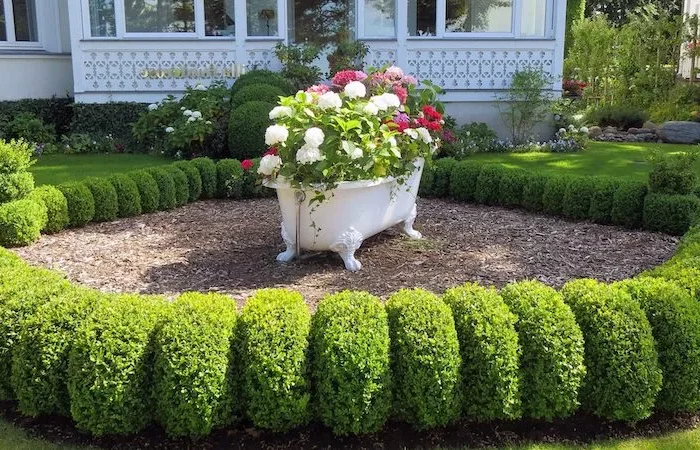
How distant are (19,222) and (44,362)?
3.66 metres

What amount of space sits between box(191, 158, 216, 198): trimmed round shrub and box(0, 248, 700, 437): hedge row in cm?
555

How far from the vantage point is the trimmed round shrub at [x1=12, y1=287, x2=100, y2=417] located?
3.56 metres

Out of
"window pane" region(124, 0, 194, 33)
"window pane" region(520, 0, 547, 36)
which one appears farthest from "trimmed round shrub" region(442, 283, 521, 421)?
"window pane" region(124, 0, 194, 33)

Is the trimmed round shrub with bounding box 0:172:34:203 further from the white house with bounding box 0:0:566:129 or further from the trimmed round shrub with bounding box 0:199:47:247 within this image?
the white house with bounding box 0:0:566:129

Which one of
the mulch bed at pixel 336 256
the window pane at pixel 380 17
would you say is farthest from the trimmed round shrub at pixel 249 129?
the window pane at pixel 380 17

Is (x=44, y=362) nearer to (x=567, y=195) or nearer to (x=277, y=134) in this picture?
(x=277, y=134)

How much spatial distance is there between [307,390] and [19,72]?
13.0m

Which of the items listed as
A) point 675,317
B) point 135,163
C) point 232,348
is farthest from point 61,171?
point 675,317

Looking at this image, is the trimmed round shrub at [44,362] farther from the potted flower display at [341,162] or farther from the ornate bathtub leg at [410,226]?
the ornate bathtub leg at [410,226]

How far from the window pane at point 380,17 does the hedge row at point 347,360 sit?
438 inches

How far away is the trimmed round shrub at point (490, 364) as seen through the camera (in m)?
3.51

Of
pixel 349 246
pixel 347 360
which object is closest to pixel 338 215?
pixel 349 246

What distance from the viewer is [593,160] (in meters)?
11.7

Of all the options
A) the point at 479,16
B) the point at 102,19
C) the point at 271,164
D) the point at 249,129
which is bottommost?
the point at 249,129
